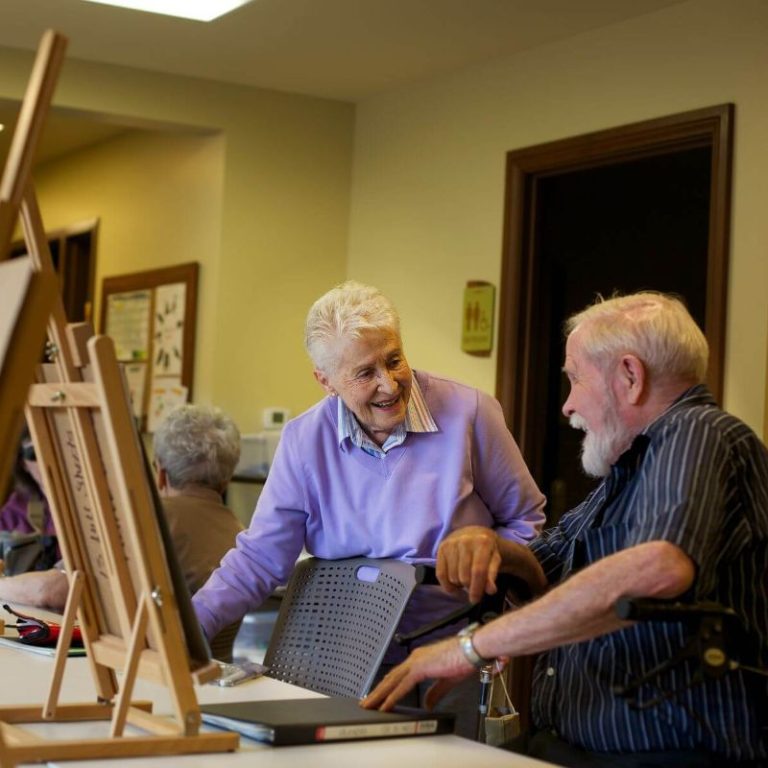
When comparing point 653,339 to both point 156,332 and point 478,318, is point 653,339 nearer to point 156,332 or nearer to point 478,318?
point 478,318

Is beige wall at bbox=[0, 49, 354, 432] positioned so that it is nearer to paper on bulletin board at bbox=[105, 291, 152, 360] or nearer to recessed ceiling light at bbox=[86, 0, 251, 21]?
paper on bulletin board at bbox=[105, 291, 152, 360]

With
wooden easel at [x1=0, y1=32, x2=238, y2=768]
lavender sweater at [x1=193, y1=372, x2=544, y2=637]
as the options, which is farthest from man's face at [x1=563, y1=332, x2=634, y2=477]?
wooden easel at [x1=0, y1=32, x2=238, y2=768]

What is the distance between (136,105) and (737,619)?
13.8ft

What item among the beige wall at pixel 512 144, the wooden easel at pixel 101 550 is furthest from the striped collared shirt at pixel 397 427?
the beige wall at pixel 512 144

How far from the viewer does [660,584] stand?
1.74 metres

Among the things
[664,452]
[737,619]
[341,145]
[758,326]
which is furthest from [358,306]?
[341,145]

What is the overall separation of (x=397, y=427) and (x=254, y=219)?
3165 millimetres

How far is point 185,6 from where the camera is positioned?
4406 millimetres

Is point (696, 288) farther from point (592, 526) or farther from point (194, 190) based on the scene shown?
point (592, 526)

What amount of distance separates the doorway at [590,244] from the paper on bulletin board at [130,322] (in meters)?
2.03

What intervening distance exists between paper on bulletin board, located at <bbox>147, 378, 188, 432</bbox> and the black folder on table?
4003 mm

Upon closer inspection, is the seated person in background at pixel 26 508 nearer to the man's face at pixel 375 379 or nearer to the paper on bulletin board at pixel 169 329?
the paper on bulletin board at pixel 169 329

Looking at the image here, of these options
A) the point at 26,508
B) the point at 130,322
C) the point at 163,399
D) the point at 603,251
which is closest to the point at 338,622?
the point at 26,508

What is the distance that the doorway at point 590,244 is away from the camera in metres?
4.28
